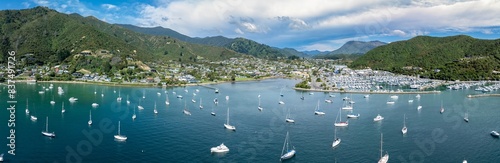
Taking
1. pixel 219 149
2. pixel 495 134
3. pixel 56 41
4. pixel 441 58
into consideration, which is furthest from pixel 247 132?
pixel 441 58

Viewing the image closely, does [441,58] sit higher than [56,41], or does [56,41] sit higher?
[56,41]

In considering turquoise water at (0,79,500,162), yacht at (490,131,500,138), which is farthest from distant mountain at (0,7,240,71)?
yacht at (490,131,500,138)

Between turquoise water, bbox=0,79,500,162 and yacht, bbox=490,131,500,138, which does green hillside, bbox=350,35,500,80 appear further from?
yacht, bbox=490,131,500,138

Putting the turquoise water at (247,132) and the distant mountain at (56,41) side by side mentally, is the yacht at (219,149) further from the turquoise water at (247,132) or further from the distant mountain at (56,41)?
the distant mountain at (56,41)

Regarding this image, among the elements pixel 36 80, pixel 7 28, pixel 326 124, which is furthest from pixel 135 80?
pixel 7 28

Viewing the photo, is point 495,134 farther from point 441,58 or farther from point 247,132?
point 441,58

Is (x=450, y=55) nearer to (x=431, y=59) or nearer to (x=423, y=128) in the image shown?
(x=431, y=59)

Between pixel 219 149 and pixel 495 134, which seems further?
pixel 495 134
